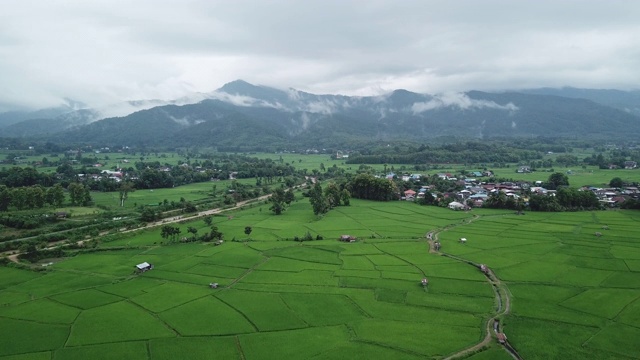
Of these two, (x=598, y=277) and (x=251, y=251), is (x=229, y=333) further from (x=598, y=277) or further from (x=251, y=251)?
(x=598, y=277)

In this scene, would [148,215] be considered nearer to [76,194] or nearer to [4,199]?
[76,194]

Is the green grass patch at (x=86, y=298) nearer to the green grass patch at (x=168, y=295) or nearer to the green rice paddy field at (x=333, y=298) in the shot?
the green rice paddy field at (x=333, y=298)

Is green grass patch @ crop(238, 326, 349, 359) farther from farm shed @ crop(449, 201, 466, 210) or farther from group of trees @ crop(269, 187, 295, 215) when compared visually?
farm shed @ crop(449, 201, 466, 210)

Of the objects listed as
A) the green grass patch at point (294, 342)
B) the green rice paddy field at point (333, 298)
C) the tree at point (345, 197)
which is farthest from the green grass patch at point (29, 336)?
the tree at point (345, 197)

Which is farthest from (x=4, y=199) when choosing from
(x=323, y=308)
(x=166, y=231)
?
(x=323, y=308)

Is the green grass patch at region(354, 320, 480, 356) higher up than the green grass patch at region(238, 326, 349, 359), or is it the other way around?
the green grass patch at region(354, 320, 480, 356)

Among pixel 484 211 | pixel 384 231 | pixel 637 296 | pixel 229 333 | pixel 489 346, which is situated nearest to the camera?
pixel 489 346

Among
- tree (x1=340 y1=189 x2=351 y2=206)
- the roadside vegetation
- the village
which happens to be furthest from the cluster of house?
tree (x1=340 y1=189 x2=351 y2=206)

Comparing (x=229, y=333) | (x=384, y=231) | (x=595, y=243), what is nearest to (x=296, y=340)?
(x=229, y=333)
